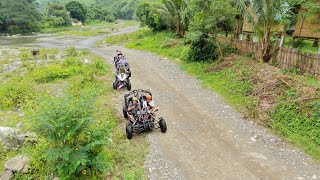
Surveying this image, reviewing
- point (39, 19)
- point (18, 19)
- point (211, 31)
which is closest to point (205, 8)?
point (211, 31)

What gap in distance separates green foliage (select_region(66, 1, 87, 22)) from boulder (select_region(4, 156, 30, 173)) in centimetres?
8389

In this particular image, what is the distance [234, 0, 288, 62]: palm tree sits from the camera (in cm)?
1338

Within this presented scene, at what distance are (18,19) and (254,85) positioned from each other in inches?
2237

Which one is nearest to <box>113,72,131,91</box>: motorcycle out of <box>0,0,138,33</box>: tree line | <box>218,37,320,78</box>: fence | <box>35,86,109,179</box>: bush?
<box>35,86,109,179</box>: bush

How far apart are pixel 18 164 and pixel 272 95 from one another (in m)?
9.12

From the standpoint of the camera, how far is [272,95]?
35.7ft

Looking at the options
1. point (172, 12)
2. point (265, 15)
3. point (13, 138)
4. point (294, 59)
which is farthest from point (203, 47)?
point (13, 138)

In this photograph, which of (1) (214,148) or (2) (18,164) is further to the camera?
(1) (214,148)

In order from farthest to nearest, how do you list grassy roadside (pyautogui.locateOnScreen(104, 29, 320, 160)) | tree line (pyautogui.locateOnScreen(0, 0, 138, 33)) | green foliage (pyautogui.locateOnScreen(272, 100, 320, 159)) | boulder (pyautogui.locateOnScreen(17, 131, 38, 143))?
tree line (pyautogui.locateOnScreen(0, 0, 138, 33))
grassy roadside (pyautogui.locateOnScreen(104, 29, 320, 160))
boulder (pyautogui.locateOnScreen(17, 131, 38, 143))
green foliage (pyautogui.locateOnScreen(272, 100, 320, 159))

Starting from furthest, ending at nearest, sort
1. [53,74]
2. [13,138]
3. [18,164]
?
[53,74] < [13,138] < [18,164]

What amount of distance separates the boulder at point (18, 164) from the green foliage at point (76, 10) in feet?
275

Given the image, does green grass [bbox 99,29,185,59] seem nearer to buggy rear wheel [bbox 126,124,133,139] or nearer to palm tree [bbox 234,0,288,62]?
palm tree [bbox 234,0,288,62]

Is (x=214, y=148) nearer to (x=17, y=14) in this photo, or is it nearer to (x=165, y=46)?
(x=165, y=46)

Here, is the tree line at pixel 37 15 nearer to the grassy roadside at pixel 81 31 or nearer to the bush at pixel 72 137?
the grassy roadside at pixel 81 31
